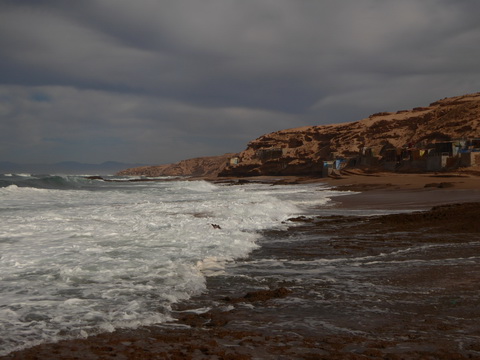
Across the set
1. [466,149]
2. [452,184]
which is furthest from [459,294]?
[466,149]

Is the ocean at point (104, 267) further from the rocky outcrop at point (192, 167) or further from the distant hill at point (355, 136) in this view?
the rocky outcrop at point (192, 167)

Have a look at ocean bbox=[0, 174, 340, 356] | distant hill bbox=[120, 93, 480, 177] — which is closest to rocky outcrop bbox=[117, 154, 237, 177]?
distant hill bbox=[120, 93, 480, 177]

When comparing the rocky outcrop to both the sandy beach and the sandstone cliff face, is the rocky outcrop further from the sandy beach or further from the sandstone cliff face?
the sandy beach

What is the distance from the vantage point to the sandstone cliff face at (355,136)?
2085 inches

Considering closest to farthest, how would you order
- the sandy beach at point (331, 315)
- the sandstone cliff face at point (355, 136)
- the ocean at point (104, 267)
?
1. the sandy beach at point (331, 315)
2. the ocean at point (104, 267)
3. the sandstone cliff face at point (355, 136)

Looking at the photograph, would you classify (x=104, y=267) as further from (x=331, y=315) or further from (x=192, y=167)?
(x=192, y=167)

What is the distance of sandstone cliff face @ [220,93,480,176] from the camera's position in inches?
2085

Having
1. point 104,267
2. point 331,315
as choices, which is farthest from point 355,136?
point 331,315

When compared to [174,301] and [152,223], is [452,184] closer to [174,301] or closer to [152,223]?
[152,223]

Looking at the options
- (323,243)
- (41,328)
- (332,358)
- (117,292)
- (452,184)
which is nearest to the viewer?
(332,358)

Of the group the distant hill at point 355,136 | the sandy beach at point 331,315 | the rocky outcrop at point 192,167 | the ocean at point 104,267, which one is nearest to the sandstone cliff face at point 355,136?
the distant hill at point 355,136

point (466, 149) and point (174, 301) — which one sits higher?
point (466, 149)

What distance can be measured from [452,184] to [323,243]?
61.1 ft

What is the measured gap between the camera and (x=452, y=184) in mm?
23062
